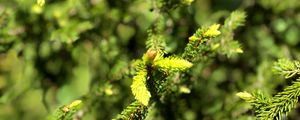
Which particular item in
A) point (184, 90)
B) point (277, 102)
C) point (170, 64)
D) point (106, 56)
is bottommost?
point (277, 102)

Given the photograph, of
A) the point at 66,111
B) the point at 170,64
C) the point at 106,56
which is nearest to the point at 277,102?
the point at 170,64

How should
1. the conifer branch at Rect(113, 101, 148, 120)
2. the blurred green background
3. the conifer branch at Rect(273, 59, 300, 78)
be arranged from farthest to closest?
the blurred green background, the conifer branch at Rect(273, 59, 300, 78), the conifer branch at Rect(113, 101, 148, 120)

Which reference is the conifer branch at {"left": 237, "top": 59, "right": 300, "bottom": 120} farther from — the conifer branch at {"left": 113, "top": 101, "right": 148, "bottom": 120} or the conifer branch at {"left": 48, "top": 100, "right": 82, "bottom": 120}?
the conifer branch at {"left": 48, "top": 100, "right": 82, "bottom": 120}

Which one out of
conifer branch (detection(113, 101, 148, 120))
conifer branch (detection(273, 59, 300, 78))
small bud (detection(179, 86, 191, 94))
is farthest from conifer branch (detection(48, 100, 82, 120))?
conifer branch (detection(273, 59, 300, 78))

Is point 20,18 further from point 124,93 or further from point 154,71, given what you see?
point 154,71

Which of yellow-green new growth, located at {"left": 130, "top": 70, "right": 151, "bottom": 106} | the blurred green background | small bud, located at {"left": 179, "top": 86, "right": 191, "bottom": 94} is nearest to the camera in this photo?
yellow-green new growth, located at {"left": 130, "top": 70, "right": 151, "bottom": 106}

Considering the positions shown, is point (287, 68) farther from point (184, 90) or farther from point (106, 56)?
point (106, 56)
